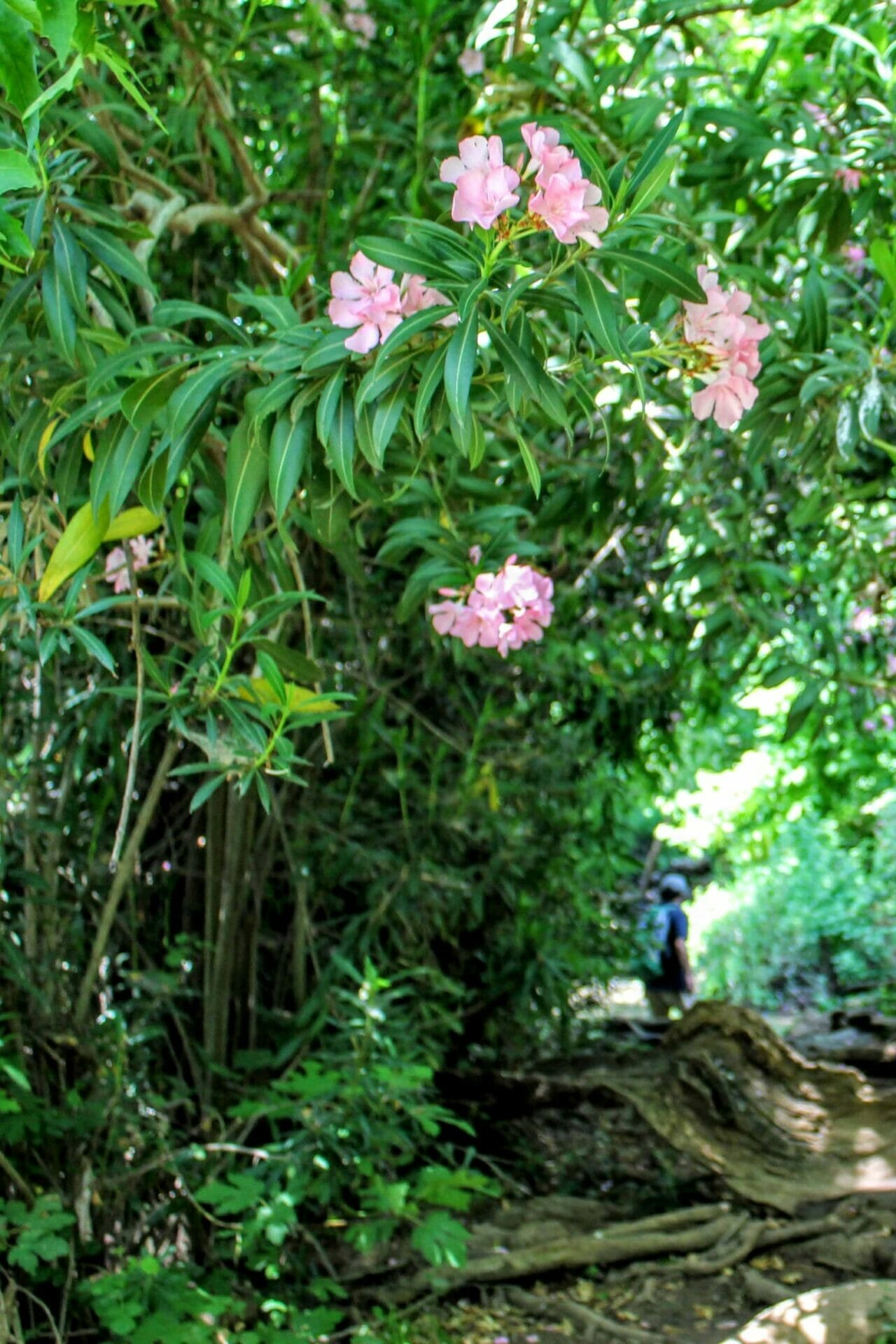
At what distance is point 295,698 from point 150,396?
1.18 feet

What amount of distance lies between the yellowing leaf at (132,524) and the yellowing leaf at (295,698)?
0.73 ft

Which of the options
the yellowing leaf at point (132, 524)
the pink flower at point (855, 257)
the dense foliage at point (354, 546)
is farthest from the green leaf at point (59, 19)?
the pink flower at point (855, 257)

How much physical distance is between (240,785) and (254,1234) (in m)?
1.35

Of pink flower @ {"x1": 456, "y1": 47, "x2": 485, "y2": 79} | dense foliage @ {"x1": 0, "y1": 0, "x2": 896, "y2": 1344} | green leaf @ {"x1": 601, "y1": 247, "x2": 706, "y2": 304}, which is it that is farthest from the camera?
pink flower @ {"x1": 456, "y1": 47, "x2": 485, "y2": 79}

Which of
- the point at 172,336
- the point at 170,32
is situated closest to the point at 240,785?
the point at 172,336

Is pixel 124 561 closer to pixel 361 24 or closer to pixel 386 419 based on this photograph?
pixel 386 419

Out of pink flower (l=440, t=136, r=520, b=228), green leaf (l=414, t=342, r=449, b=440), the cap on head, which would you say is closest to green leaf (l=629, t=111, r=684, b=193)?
pink flower (l=440, t=136, r=520, b=228)

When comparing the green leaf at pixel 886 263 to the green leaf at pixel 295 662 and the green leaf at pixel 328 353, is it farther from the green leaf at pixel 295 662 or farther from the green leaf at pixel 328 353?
the green leaf at pixel 295 662

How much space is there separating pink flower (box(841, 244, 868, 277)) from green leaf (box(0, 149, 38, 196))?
2.21 meters

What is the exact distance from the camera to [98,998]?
8.85 ft

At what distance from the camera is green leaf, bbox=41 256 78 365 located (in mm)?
1376

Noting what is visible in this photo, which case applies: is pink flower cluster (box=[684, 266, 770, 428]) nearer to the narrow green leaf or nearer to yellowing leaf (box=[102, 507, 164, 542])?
the narrow green leaf

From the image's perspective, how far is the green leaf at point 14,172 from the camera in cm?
85

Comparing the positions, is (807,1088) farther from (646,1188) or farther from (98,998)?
(98,998)
